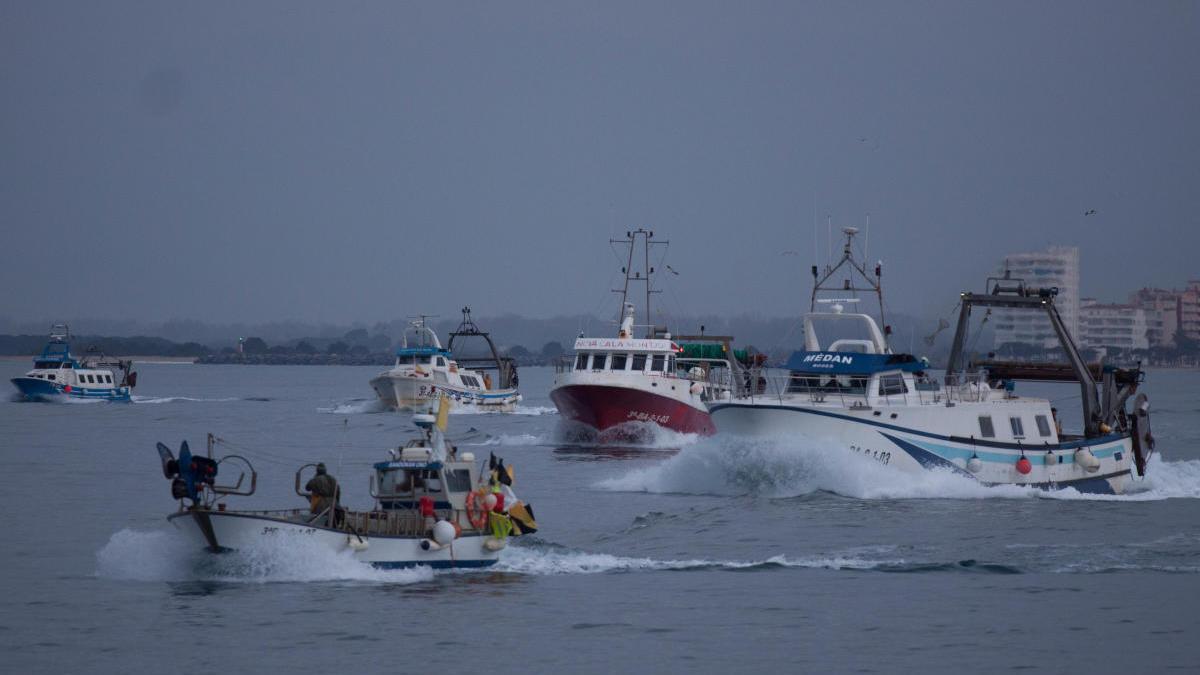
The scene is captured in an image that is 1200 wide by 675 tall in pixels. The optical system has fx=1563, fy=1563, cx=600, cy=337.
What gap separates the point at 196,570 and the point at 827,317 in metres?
22.2

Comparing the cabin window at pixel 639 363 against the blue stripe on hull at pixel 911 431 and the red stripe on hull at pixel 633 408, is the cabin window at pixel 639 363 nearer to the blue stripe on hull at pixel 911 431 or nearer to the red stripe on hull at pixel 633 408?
the red stripe on hull at pixel 633 408

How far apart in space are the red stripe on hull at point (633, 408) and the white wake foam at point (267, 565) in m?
38.0

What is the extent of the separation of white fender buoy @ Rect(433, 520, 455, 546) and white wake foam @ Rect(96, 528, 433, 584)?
2.17 feet

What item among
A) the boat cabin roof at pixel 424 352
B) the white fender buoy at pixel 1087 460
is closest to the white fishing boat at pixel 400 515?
the white fender buoy at pixel 1087 460

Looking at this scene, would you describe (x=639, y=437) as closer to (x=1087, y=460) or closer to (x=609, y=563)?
(x=1087, y=460)

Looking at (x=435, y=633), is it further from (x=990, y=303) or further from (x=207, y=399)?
(x=207, y=399)

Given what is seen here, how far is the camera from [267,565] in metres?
29.1

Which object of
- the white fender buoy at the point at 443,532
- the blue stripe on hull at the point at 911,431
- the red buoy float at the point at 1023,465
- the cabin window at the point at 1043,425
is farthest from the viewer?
the cabin window at the point at 1043,425

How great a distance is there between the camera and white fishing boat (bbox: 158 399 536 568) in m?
28.2

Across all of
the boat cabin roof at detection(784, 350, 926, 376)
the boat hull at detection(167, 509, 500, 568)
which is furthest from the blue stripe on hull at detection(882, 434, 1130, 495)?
the boat hull at detection(167, 509, 500, 568)

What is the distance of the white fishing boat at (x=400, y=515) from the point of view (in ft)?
92.7

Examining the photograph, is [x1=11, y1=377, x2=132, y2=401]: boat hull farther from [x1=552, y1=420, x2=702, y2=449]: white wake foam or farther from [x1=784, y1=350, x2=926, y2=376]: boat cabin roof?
[x1=784, y1=350, x2=926, y2=376]: boat cabin roof

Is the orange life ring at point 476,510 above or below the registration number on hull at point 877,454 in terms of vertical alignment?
below

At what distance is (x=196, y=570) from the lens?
2928 cm
